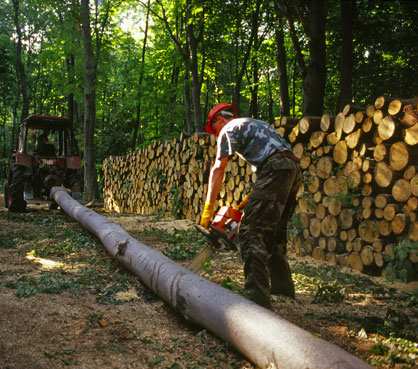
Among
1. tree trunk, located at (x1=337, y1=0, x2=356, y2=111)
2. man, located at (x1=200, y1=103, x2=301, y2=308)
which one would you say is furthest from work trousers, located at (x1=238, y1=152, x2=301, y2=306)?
tree trunk, located at (x1=337, y1=0, x2=356, y2=111)

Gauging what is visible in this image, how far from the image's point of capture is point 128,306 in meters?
4.07

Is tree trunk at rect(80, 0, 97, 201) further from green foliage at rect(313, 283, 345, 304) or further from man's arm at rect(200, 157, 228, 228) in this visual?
man's arm at rect(200, 157, 228, 228)

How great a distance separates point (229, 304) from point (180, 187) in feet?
27.0

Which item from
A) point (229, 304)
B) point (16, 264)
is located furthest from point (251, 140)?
point (16, 264)

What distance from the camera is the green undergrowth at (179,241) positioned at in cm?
643

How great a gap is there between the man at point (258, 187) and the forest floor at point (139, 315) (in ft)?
1.74

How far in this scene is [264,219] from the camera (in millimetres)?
3824

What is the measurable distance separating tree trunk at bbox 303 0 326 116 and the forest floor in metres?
4.84

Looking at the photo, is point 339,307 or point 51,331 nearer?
point 51,331

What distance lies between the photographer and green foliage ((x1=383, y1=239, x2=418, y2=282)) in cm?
490

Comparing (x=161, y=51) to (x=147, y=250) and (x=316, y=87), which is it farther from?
(x=147, y=250)

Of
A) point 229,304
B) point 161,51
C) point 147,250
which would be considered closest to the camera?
point 229,304

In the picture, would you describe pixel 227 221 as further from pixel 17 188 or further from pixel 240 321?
pixel 17 188

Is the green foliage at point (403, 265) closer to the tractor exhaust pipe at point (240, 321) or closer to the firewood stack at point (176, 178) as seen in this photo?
the tractor exhaust pipe at point (240, 321)
